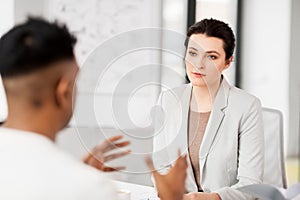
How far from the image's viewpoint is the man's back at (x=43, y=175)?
14.8 inches

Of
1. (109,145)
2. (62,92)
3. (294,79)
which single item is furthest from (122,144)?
(294,79)

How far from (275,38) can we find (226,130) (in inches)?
43.2

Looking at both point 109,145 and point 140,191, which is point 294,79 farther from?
point 109,145

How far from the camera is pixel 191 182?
Answer: 855 millimetres

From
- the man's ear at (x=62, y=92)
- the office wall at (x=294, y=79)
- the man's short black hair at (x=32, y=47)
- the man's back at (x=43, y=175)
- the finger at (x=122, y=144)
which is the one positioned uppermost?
the man's short black hair at (x=32, y=47)

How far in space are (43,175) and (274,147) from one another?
30.5 inches

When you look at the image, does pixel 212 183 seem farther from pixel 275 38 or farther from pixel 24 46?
pixel 275 38

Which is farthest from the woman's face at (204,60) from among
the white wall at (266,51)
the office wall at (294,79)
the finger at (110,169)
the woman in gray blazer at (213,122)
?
the white wall at (266,51)

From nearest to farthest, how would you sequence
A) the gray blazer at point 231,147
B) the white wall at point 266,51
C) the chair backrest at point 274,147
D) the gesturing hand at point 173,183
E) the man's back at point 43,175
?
the man's back at point 43,175
the gesturing hand at point 173,183
the gray blazer at point 231,147
the chair backrest at point 274,147
the white wall at point 266,51

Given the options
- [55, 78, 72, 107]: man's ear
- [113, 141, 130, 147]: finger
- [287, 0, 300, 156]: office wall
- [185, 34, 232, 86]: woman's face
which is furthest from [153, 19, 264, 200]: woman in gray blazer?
[287, 0, 300, 156]: office wall

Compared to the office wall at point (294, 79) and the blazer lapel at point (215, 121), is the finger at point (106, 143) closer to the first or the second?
the blazer lapel at point (215, 121)

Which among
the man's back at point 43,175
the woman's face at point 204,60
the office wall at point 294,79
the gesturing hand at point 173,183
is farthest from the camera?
the office wall at point 294,79

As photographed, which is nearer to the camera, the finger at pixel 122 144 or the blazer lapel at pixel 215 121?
the finger at pixel 122 144

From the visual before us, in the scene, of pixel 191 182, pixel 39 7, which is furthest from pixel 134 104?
pixel 39 7
